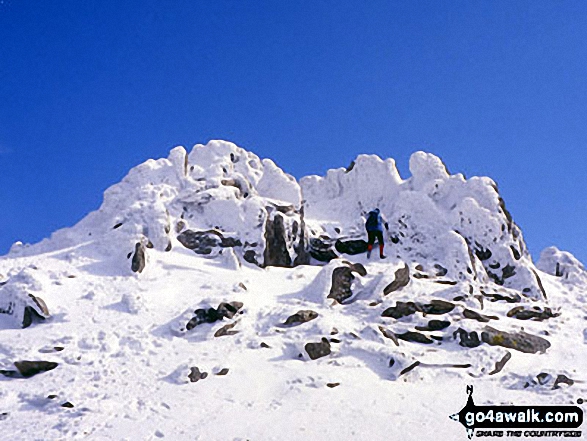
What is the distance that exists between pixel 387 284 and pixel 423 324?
2747mm

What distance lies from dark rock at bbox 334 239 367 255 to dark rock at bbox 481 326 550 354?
405 inches

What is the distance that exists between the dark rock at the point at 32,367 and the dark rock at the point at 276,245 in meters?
12.4

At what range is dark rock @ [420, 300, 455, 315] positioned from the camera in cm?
2112

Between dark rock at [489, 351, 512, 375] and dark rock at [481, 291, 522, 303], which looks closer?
dark rock at [489, 351, 512, 375]

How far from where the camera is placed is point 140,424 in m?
13.5

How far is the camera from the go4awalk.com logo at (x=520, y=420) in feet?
43.0

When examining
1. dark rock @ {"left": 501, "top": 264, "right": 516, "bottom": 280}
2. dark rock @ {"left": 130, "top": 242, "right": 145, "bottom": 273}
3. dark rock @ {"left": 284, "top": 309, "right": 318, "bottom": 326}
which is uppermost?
dark rock @ {"left": 501, "top": 264, "right": 516, "bottom": 280}

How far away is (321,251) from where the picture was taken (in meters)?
29.1

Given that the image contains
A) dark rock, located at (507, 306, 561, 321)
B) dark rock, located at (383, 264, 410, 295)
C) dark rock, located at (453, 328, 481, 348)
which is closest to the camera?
dark rock, located at (453, 328, 481, 348)

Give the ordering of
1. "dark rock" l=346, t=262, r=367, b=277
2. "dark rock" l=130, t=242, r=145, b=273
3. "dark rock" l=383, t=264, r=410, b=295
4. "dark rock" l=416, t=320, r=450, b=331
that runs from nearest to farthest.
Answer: "dark rock" l=416, t=320, r=450, b=331 → "dark rock" l=383, t=264, r=410, b=295 → "dark rock" l=130, t=242, r=145, b=273 → "dark rock" l=346, t=262, r=367, b=277

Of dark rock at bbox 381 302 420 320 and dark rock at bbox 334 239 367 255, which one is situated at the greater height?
dark rock at bbox 334 239 367 255

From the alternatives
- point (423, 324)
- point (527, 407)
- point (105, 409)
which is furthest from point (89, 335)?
point (527, 407)

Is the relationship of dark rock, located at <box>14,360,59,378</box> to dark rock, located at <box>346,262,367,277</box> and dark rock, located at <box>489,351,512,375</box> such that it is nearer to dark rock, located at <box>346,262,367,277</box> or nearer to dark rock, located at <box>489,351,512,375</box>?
dark rock, located at <box>346,262,367,277</box>

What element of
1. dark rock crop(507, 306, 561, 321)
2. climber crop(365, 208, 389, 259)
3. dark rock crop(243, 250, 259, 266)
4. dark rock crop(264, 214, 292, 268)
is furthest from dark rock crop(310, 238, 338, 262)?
dark rock crop(507, 306, 561, 321)
